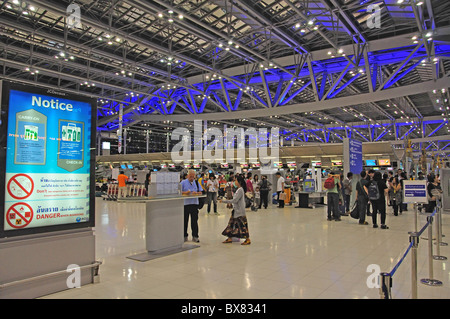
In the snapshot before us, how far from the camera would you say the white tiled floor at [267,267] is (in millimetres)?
3730

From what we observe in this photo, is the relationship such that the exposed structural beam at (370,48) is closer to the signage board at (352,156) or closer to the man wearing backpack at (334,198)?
the signage board at (352,156)

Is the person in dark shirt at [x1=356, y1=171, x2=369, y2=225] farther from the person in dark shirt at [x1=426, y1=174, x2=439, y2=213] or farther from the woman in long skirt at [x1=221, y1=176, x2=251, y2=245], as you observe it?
the woman in long skirt at [x1=221, y1=176, x2=251, y2=245]

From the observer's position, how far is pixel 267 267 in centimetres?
481

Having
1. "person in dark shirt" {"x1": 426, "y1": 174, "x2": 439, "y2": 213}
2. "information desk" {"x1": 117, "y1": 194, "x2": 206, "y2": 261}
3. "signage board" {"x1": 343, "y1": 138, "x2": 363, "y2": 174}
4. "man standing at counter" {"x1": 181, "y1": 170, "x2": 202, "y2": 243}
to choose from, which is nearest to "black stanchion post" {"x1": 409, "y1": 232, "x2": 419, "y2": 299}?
"information desk" {"x1": 117, "y1": 194, "x2": 206, "y2": 261}

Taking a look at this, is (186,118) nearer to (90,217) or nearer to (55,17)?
(55,17)

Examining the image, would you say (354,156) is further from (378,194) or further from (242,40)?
(242,40)

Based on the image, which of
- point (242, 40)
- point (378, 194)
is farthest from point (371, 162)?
point (378, 194)

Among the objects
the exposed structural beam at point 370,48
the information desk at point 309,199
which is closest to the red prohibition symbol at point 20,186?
the exposed structural beam at point 370,48

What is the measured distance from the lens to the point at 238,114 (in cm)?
1802

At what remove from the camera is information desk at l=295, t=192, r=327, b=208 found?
1419 cm

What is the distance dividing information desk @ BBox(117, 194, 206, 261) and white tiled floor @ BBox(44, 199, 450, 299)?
0.91 feet

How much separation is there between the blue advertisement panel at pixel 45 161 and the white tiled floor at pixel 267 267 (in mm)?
932

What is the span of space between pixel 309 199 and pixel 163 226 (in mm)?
10277

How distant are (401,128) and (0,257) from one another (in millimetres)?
35219
